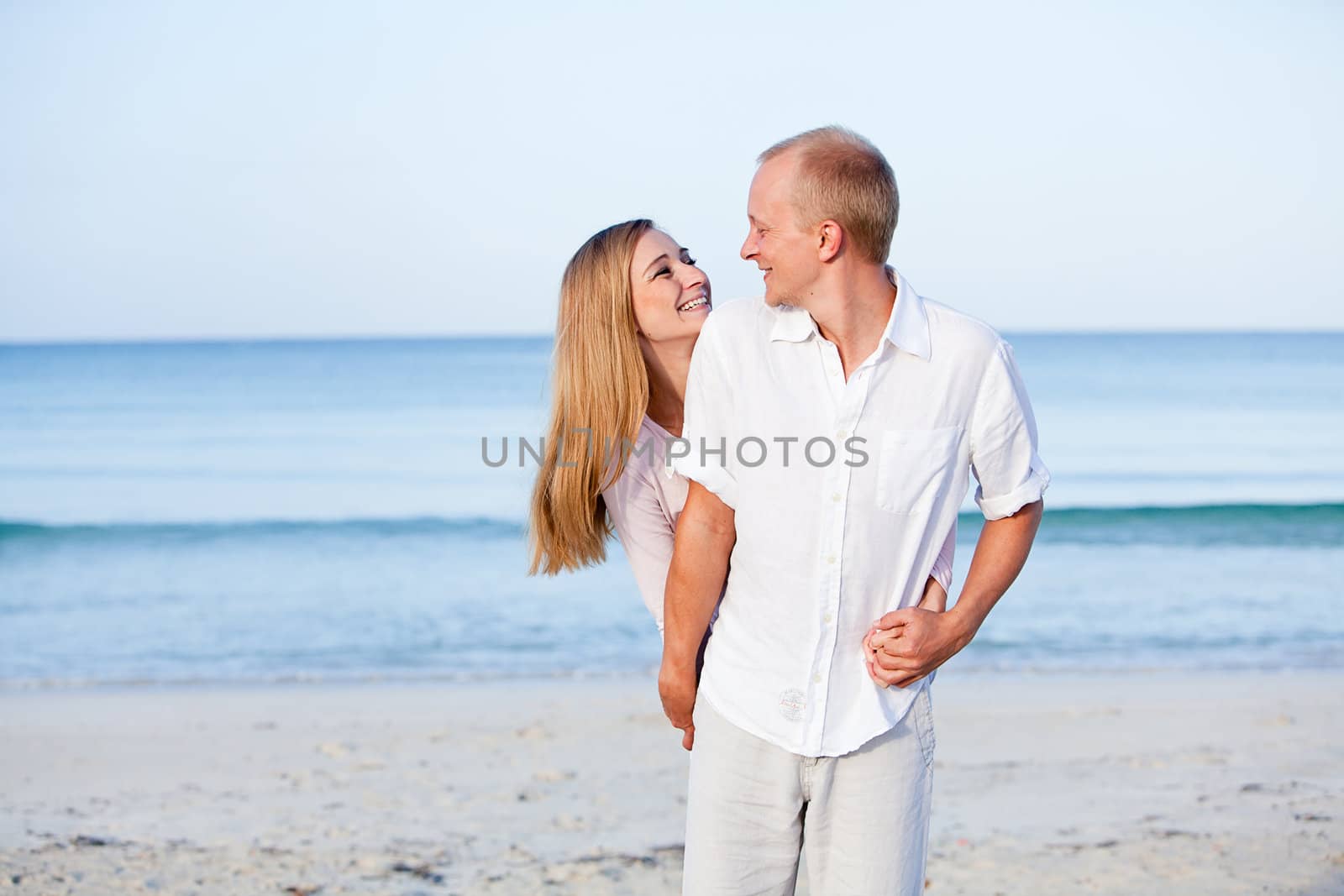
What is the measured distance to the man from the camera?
2072 millimetres

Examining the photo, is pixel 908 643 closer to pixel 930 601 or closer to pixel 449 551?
pixel 930 601

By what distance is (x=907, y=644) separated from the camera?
2084mm

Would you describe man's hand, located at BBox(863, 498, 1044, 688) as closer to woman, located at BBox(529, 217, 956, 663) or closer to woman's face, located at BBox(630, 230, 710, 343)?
woman, located at BBox(529, 217, 956, 663)

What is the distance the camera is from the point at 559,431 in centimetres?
262

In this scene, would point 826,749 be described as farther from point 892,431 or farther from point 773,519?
point 892,431

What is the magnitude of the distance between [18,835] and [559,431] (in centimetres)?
378

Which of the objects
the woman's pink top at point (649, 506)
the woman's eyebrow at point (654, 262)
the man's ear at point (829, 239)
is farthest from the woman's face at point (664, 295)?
the man's ear at point (829, 239)

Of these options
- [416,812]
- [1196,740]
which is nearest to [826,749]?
[416,812]

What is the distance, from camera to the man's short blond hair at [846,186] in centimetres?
203

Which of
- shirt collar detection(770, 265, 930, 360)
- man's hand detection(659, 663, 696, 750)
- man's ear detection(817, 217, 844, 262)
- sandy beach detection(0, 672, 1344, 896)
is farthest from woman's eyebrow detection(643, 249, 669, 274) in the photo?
sandy beach detection(0, 672, 1344, 896)

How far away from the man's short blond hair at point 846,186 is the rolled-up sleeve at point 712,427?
0.31m

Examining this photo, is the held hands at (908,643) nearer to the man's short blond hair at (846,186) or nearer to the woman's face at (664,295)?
the man's short blond hair at (846,186)

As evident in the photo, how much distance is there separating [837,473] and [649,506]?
672 millimetres

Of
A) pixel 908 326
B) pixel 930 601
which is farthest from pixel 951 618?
pixel 908 326
